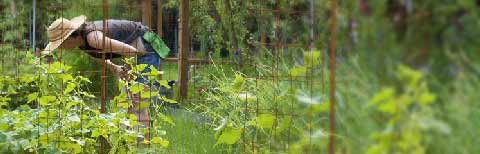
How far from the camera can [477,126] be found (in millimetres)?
1944

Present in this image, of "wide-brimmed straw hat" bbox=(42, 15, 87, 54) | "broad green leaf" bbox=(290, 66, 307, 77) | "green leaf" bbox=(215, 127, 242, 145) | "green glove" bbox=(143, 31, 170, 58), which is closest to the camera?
"broad green leaf" bbox=(290, 66, 307, 77)

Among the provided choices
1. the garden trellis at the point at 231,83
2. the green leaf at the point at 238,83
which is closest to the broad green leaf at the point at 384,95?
the garden trellis at the point at 231,83

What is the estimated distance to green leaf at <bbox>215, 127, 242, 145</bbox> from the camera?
4520 millimetres

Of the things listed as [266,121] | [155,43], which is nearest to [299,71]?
[266,121]

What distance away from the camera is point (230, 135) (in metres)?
4.53

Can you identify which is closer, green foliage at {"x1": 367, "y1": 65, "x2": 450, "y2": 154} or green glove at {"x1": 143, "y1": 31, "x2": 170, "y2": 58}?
green foliage at {"x1": 367, "y1": 65, "x2": 450, "y2": 154}

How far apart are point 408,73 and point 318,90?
2.47ft

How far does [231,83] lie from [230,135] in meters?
0.91

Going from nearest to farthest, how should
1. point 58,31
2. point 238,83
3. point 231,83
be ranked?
1. point 238,83
2. point 58,31
3. point 231,83

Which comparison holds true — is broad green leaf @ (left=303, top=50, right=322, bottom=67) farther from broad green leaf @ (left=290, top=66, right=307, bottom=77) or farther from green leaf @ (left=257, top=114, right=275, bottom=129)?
green leaf @ (left=257, top=114, right=275, bottom=129)

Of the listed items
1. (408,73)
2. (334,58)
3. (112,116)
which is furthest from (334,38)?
(112,116)

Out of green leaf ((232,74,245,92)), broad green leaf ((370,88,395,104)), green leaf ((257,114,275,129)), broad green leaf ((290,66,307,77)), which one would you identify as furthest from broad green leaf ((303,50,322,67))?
green leaf ((232,74,245,92))

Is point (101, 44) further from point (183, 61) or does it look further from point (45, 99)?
point (183, 61)

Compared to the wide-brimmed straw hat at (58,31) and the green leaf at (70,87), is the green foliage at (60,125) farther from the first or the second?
the wide-brimmed straw hat at (58,31)
